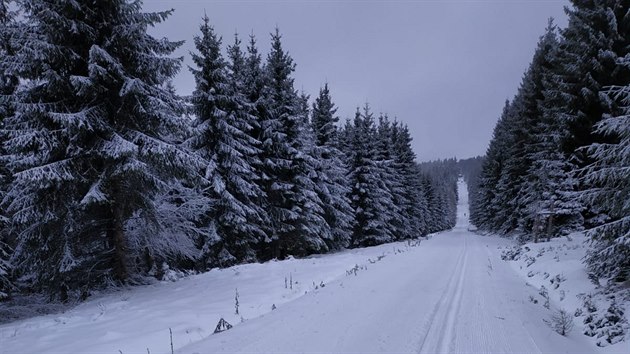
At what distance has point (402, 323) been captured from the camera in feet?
20.1

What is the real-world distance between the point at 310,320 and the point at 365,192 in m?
21.5

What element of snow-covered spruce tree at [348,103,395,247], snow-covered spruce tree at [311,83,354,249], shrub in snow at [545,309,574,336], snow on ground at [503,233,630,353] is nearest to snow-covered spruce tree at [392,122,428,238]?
snow-covered spruce tree at [348,103,395,247]

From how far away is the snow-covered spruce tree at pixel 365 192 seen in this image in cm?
2734

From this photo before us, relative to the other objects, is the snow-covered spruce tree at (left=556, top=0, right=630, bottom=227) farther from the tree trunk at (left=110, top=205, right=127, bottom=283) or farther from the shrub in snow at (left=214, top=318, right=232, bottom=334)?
the tree trunk at (left=110, top=205, right=127, bottom=283)

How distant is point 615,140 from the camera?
13.4 m

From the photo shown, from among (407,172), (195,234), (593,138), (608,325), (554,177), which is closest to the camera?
(608,325)

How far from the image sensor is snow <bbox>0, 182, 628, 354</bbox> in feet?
17.2

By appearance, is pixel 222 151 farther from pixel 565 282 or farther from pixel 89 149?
pixel 565 282

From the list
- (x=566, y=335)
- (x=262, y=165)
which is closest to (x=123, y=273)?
(x=262, y=165)

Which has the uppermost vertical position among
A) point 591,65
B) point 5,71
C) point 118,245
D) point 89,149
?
point 591,65

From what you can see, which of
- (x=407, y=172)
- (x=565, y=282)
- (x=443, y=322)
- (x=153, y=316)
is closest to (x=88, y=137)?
(x=153, y=316)

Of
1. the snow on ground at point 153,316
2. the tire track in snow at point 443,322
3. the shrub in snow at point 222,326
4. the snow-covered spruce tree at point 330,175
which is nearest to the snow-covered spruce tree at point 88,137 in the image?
the snow on ground at point 153,316

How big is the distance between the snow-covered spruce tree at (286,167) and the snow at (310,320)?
8.24 meters

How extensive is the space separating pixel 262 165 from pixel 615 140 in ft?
53.9
